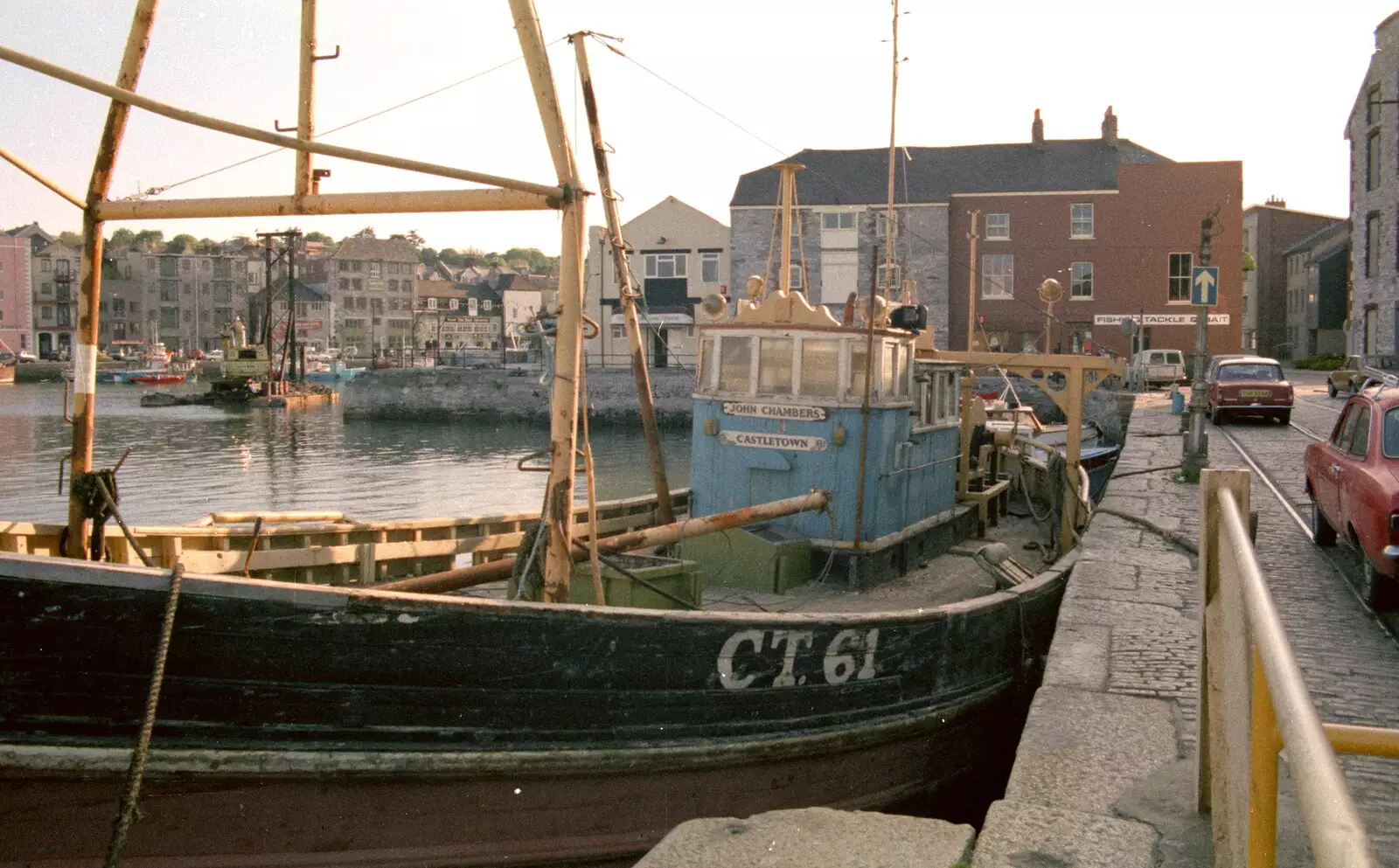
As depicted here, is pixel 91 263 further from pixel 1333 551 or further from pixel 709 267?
pixel 709 267

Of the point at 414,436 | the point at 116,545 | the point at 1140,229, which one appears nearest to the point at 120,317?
the point at 414,436

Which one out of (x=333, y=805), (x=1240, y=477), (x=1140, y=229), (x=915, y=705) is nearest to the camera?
(x=1240, y=477)

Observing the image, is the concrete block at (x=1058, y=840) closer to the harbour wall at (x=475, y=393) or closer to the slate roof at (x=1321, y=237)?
the harbour wall at (x=475, y=393)

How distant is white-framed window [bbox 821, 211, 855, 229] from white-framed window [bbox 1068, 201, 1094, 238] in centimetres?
1016

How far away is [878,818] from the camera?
5.66m

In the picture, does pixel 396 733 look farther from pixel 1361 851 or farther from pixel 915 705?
pixel 1361 851

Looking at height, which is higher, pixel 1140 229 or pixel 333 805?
pixel 1140 229

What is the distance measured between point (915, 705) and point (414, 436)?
49.8 meters

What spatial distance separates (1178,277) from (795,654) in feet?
176

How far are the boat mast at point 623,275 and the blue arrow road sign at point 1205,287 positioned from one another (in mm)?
10169

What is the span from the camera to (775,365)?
10586 millimetres

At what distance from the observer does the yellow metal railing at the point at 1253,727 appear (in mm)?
1877

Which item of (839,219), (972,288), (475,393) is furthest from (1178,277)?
(972,288)

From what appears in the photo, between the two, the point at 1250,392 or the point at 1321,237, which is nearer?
the point at 1250,392
